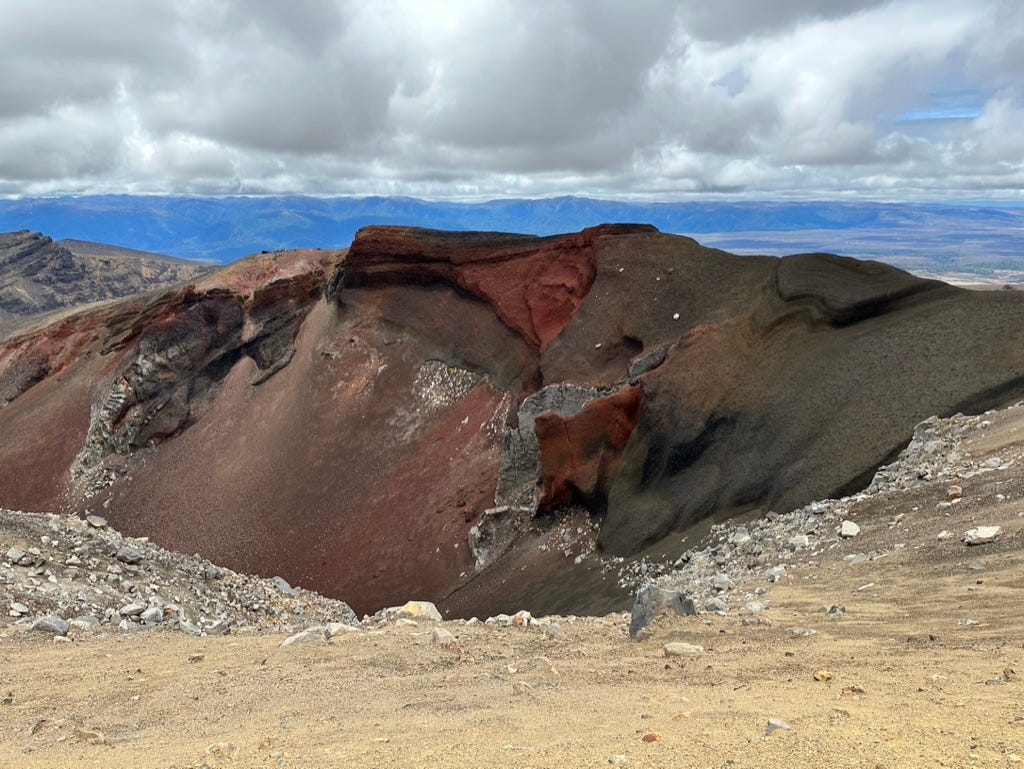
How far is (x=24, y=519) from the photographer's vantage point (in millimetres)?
14930

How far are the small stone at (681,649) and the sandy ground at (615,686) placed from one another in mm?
124

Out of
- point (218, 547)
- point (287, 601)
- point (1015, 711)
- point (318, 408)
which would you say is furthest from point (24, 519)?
point (1015, 711)

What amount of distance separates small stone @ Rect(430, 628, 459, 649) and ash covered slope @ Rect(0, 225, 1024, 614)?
254 inches

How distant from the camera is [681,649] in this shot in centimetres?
719

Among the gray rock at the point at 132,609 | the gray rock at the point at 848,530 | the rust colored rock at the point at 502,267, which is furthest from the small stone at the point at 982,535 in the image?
the rust colored rock at the point at 502,267

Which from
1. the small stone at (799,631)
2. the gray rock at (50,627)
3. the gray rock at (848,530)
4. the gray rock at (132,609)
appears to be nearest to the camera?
the small stone at (799,631)

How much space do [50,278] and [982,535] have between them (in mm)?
199674

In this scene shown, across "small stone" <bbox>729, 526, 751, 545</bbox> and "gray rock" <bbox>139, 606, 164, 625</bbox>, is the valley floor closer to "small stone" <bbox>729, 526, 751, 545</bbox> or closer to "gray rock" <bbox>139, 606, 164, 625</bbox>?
"gray rock" <bbox>139, 606, 164, 625</bbox>

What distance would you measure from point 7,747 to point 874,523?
9.78 meters

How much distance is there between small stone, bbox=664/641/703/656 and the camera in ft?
23.4

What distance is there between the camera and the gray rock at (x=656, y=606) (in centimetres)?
810

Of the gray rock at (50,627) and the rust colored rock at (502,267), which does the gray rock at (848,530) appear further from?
the rust colored rock at (502,267)

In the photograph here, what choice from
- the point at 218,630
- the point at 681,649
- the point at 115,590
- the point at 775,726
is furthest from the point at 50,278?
the point at 775,726

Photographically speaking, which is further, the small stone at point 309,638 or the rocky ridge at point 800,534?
the rocky ridge at point 800,534
